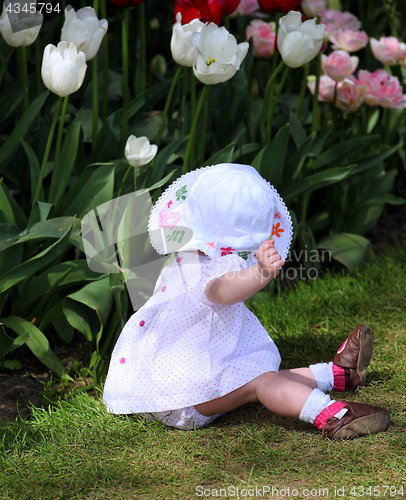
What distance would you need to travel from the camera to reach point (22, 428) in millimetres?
1970

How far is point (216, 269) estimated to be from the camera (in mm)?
1935

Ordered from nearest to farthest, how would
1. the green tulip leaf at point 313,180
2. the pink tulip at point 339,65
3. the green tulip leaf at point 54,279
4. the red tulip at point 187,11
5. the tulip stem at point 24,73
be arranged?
1. the green tulip leaf at point 54,279
2. the red tulip at point 187,11
3. the tulip stem at point 24,73
4. the green tulip leaf at point 313,180
5. the pink tulip at point 339,65

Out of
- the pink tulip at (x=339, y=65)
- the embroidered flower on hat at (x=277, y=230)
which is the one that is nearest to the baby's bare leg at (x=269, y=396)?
the embroidered flower on hat at (x=277, y=230)

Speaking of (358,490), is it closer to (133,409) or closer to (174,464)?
(174,464)

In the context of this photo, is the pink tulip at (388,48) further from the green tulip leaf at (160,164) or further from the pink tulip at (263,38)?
the green tulip leaf at (160,164)

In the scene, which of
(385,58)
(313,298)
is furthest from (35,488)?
(385,58)

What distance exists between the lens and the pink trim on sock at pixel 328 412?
1819 mm

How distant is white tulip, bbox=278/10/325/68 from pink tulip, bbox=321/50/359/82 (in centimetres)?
60

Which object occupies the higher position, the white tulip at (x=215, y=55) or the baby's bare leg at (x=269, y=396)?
the white tulip at (x=215, y=55)

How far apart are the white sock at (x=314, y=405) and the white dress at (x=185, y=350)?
0.16 metres

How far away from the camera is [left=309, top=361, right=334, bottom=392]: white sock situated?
209cm

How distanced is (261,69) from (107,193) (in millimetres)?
1589

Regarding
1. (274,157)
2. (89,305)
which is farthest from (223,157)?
(89,305)

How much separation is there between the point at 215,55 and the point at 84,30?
15.6 inches
